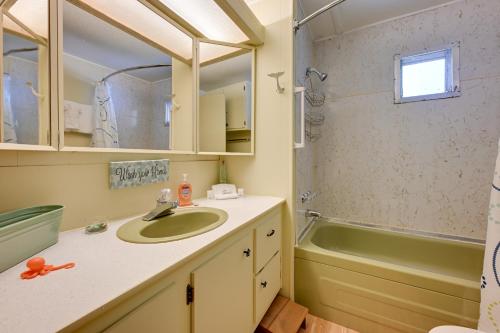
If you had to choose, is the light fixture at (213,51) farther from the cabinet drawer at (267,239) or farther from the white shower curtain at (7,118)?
the cabinet drawer at (267,239)

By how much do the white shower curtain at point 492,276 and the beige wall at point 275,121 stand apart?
963mm

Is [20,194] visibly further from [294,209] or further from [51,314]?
[294,209]

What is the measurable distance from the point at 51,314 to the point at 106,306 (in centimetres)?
8

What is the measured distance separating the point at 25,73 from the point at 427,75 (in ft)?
9.23

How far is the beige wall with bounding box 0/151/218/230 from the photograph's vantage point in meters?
0.66

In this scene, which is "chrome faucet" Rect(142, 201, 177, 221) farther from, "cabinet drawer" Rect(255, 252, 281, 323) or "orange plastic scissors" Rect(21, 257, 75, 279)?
"cabinet drawer" Rect(255, 252, 281, 323)

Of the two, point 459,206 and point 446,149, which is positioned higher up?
point 446,149

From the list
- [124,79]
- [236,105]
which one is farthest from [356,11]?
[124,79]

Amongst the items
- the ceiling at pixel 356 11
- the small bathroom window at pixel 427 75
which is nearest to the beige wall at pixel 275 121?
the ceiling at pixel 356 11

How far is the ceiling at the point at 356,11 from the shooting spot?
68.5 inches

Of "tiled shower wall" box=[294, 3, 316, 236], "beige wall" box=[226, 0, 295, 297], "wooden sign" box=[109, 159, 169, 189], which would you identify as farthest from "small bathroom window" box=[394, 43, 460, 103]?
"wooden sign" box=[109, 159, 169, 189]

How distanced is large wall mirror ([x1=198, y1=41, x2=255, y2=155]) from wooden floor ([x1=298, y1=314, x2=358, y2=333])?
1267mm

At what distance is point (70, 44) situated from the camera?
0.77m

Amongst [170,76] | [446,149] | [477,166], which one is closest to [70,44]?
[170,76]
